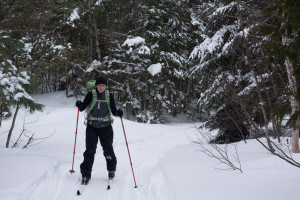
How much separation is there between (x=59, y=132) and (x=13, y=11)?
219 inches

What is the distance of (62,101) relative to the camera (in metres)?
23.0

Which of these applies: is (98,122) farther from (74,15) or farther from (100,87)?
(74,15)

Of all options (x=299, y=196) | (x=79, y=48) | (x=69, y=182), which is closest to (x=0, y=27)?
(x=69, y=182)

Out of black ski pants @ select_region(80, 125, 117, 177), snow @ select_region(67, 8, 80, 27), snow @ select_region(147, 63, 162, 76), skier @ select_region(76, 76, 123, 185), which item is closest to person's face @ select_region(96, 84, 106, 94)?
skier @ select_region(76, 76, 123, 185)

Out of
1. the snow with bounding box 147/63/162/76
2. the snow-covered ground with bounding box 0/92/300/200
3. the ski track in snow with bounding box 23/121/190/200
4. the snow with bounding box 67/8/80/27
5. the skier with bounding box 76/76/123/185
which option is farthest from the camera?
the snow with bounding box 147/63/162/76

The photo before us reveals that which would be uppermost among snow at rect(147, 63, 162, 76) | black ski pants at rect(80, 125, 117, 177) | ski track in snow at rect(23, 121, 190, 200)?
snow at rect(147, 63, 162, 76)

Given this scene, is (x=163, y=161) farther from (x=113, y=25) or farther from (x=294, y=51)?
(x=113, y=25)

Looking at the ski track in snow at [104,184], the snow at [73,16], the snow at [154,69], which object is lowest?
the ski track in snow at [104,184]

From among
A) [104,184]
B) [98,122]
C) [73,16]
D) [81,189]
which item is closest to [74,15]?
[73,16]

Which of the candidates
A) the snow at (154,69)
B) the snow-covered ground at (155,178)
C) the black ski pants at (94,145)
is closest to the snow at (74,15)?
the snow at (154,69)

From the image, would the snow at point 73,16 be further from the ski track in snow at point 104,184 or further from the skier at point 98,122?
the skier at point 98,122

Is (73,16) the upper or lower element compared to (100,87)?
upper

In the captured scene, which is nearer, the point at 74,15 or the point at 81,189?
the point at 81,189

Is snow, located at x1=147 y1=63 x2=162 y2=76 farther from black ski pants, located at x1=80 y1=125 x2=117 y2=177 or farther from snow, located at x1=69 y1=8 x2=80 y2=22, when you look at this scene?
black ski pants, located at x1=80 y1=125 x2=117 y2=177
